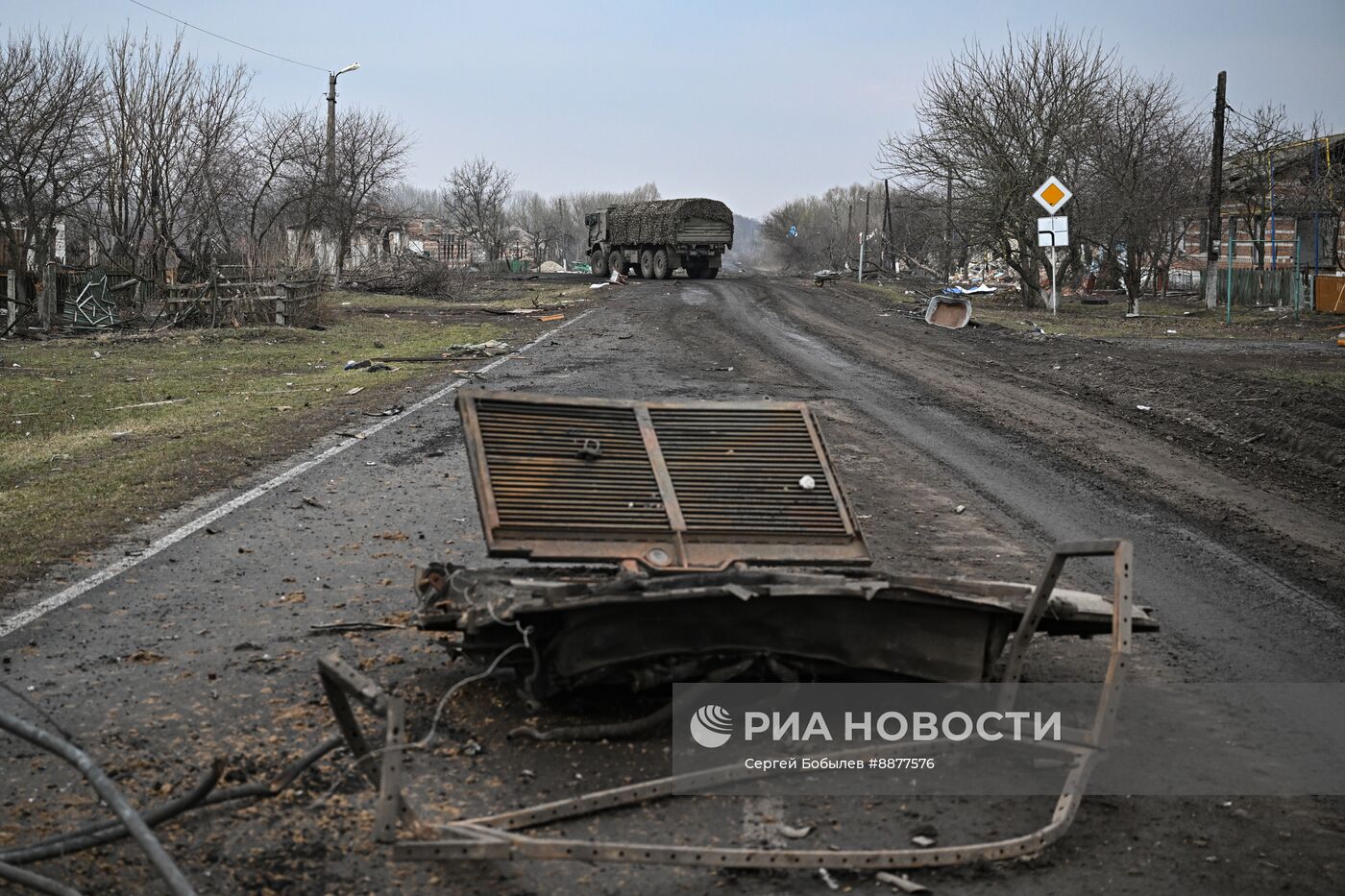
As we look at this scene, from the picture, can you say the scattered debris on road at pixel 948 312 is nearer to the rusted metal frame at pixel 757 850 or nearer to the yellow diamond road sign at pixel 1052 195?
the yellow diamond road sign at pixel 1052 195

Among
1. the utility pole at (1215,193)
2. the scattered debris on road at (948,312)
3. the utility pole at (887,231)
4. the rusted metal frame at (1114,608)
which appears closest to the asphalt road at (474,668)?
the rusted metal frame at (1114,608)

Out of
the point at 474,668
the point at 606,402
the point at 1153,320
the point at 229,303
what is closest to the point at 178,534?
the point at 474,668

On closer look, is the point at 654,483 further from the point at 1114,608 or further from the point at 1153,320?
the point at 1153,320

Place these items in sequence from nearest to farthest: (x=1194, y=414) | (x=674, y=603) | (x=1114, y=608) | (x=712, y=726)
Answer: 1. (x=1114, y=608)
2. (x=674, y=603)
3. (x=712, y=726)
4. (x=1194, y=414)

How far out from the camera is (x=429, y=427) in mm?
11820

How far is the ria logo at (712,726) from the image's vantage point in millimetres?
4633

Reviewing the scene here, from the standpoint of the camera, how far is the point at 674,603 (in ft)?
14.9

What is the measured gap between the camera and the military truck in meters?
43.4

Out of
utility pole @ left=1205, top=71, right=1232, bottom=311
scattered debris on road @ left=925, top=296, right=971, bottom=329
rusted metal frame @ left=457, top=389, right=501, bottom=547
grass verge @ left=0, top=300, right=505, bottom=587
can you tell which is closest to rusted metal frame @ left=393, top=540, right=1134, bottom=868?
rusted metal frame @ left=457, top=389, right=501, bottom=547

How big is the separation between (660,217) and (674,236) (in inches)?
52.7

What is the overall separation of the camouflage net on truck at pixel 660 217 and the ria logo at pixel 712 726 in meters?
39.3

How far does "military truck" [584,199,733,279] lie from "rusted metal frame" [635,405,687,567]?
125 ft

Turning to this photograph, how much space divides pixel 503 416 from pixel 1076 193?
31.4m

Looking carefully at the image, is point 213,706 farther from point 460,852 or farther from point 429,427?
point 429,427
